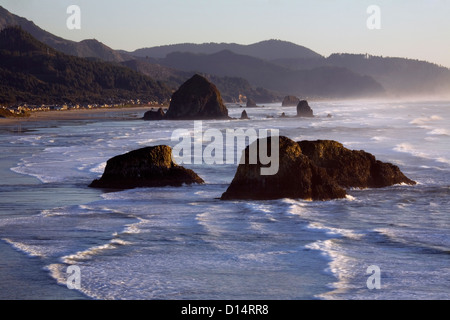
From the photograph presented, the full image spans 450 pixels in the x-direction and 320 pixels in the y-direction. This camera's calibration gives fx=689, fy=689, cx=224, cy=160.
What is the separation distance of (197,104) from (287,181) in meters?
117

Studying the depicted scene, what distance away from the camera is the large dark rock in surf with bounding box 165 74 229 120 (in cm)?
13300

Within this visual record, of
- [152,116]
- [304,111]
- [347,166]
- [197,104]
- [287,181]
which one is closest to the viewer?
[287,181]

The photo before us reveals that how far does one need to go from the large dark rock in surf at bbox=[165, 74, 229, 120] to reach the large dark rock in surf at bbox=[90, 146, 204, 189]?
106 metres

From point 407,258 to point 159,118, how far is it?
113 metres

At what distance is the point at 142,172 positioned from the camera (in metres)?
24.1

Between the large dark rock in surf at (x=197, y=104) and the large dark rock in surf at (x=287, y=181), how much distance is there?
110 meters

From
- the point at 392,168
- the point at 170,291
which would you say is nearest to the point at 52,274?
the point at 170,291

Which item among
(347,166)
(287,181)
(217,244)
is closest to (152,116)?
(347,166)

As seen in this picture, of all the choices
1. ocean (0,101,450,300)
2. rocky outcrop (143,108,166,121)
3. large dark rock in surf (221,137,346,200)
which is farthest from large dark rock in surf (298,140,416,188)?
rocky outcrop (143,108,166,121)

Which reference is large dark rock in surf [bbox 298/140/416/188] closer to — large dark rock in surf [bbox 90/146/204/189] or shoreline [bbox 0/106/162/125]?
large dark rock in surf [bbox 90/146/204/189]

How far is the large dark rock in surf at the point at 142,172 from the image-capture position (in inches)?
942

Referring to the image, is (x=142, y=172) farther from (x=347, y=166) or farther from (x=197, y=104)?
(x=197, y=104)

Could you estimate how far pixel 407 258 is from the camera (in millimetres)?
13141
